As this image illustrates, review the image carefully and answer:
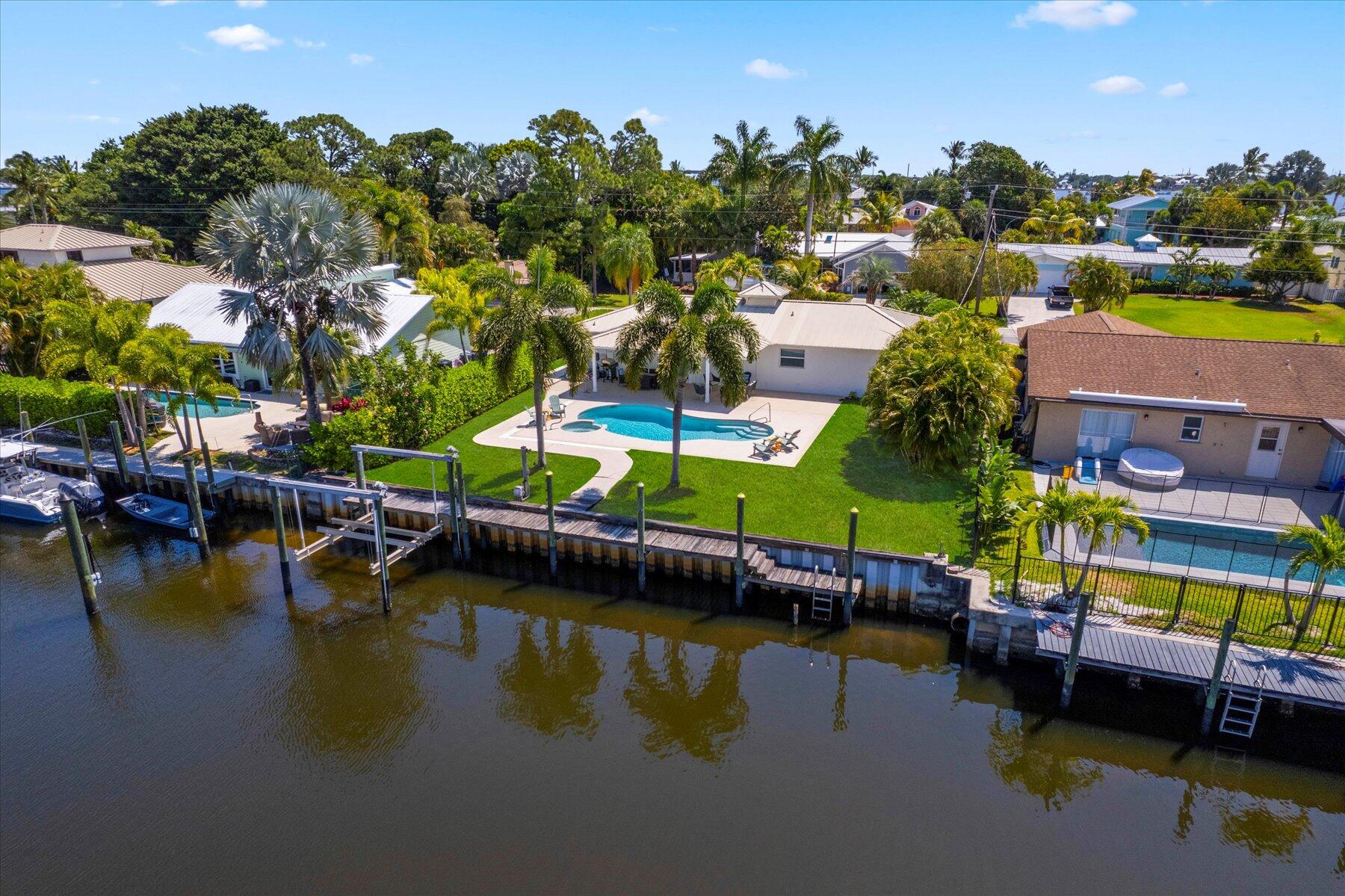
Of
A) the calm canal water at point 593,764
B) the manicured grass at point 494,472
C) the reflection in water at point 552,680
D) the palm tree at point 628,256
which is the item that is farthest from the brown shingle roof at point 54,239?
the reflection in water at point 552,680

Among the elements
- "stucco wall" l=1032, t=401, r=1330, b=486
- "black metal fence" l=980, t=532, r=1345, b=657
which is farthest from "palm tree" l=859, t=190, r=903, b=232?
"black metal fence" l=980, t=532, r=1345, b=657

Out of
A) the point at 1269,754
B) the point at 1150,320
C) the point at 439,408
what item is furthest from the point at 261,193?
the point at 1150,320

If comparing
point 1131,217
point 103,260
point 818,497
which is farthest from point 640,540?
point 1131,217

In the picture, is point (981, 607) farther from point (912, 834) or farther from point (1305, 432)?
point (1305, 432)

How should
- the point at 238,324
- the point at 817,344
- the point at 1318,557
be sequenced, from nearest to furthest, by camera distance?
the point at 1318,557 < the point at 817,344 < the point at 238,324

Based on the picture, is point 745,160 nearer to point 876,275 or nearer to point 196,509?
point 876,275

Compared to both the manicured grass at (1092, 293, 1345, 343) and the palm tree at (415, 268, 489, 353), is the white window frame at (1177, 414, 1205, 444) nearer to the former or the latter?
the manicured grass at (1092, 293, 1345, 343)
